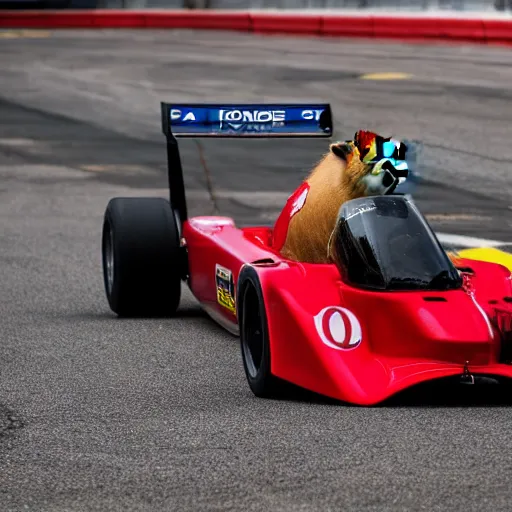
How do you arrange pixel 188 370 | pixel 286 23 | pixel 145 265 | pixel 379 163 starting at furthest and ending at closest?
1. pixel 286 23
2. pixel 145 265
3. pixel 188 370
4. pixel 379 163

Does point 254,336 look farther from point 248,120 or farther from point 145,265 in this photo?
point 248,120

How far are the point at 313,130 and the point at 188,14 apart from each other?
31082 millimetres

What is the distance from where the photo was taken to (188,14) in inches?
1540

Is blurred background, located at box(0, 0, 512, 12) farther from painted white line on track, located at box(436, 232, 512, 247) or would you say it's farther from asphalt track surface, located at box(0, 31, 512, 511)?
painted white line on track, located at box(436, 232, 512, 247)

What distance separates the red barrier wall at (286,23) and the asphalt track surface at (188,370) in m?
8.39

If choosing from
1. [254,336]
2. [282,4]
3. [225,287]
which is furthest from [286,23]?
[254,336]

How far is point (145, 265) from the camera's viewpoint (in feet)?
27.2

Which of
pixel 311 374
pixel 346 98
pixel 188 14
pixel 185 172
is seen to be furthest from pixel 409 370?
pixel 188 14

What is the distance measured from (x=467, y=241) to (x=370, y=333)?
17.9 ft

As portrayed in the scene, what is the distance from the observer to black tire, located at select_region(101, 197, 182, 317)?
325 inches

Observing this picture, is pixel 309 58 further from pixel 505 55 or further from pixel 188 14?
pixel 188 14

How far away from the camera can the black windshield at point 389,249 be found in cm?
597

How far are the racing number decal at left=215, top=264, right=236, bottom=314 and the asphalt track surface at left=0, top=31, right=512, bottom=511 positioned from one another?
0.67 ft

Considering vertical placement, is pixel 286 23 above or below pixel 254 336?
below
